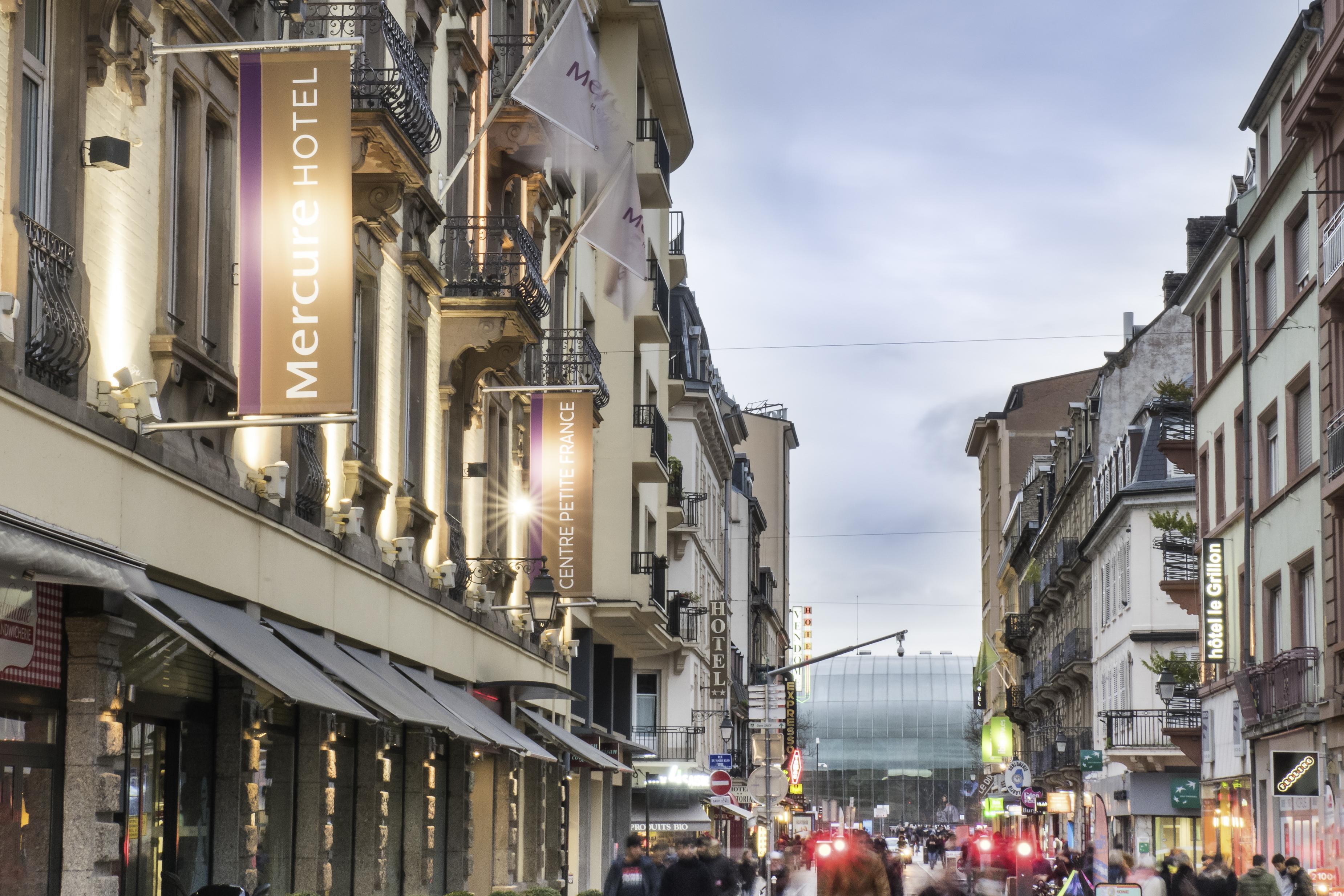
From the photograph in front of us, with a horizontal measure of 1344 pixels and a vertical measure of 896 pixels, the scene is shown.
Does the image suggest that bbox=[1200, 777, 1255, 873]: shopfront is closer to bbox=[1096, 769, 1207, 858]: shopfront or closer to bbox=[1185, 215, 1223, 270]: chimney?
bbox=[1096, 769, 1207, 858]: shopfront

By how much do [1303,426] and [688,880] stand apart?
49.7ft

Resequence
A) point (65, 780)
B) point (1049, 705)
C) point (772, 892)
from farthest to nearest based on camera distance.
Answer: point (1049, 705)
point (772, 892)
point (65, 780)

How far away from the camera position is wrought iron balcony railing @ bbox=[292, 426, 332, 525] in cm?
1622

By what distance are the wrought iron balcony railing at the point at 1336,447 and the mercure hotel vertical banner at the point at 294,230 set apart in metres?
16.8

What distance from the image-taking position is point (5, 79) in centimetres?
1078

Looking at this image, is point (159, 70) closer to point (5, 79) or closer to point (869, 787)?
point (5, 79)

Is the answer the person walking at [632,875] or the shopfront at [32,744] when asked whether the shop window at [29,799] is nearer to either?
the shopfront at [32,744]

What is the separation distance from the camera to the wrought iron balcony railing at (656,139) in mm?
40469

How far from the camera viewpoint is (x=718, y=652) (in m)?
65.4

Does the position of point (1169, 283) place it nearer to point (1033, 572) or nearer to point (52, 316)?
point (1033, 572)

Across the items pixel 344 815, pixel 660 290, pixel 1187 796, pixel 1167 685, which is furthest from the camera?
pixel 660 290

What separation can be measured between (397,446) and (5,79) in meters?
10.0

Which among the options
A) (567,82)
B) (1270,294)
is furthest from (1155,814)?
(567,82)

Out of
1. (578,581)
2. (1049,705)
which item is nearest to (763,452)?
(1049,705)
